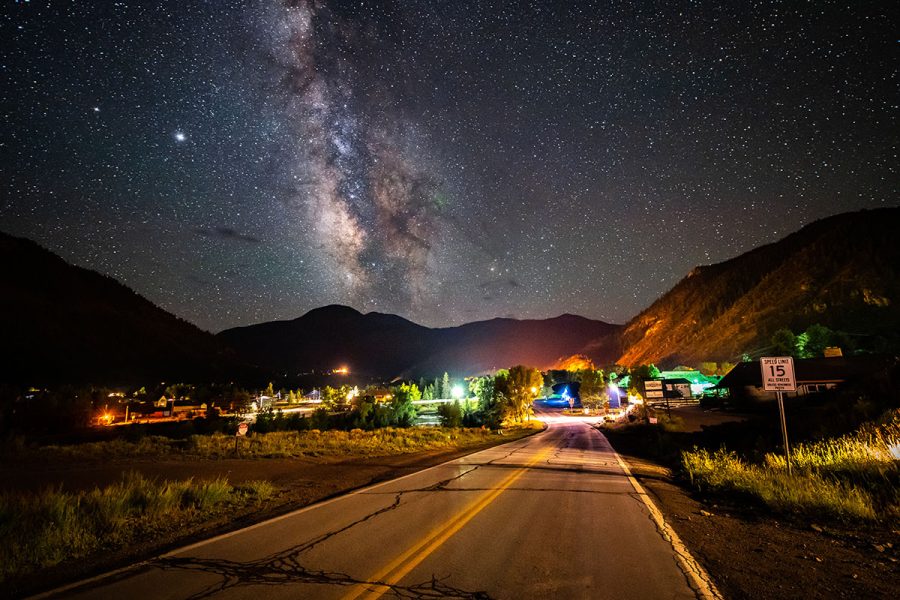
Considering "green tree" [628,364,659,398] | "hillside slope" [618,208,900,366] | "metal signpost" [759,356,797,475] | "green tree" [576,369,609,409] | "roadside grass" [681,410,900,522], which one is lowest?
"green tree" [576,369,609,409]

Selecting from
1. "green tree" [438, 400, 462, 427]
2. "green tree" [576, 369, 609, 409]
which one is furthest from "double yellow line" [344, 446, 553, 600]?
"green tree" [576, 369, 609, 409]

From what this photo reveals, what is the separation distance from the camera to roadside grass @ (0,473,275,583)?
6.16m

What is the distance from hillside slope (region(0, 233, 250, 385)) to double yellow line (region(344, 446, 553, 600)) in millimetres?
83277

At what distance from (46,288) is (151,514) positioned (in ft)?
420

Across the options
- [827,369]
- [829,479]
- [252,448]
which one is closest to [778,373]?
[829,479]

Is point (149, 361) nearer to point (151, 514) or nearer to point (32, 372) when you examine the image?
point (32, 372)

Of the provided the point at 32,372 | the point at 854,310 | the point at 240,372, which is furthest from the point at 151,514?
the point at 854,310

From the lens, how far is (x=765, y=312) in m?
151

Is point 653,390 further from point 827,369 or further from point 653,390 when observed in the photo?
point 827,369

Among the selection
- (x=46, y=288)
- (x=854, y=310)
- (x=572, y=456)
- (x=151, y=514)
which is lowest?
(x=572, y=456)

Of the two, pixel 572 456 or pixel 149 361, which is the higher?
pixel 149 361

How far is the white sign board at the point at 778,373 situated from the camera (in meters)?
9.79

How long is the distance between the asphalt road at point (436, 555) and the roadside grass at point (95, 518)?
171 cm

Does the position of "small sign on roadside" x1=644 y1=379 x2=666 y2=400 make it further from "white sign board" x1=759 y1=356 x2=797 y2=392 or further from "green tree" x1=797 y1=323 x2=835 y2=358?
"green tree" x1=797 y1=323 x2=835 y2=358
